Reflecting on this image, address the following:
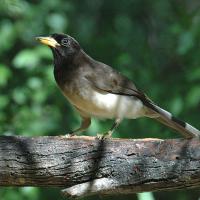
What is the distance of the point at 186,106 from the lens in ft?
23.4

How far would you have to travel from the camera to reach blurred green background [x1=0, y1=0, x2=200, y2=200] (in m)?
7.29

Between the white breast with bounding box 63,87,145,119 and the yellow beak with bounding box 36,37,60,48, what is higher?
the yellow beak with bounding box 36,37,60,48

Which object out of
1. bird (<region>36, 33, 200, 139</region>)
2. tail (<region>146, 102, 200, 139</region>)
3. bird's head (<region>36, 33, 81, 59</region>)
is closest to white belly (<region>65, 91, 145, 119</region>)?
bird (<region>36, 33, 200, 139</region>)

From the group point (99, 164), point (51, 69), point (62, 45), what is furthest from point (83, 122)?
point (99, 164)

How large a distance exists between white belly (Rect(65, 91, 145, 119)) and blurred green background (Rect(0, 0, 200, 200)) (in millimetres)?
441

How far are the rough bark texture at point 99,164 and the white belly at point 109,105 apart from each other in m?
1.05

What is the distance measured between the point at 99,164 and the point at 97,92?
149 cm

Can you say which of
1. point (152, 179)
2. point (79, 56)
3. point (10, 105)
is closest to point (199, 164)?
point (152, 179)

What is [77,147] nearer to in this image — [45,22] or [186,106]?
[186,106]

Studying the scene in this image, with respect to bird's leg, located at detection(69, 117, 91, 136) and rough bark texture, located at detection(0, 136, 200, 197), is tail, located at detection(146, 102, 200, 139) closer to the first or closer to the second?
bird's leg, located at detection(69, 117, 91, 136)

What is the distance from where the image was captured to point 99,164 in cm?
530

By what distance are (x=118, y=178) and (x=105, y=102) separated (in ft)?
4.91

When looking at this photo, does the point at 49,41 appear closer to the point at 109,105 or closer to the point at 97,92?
the point at 97,92

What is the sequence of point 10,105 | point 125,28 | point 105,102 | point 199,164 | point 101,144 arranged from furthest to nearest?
1. point 125,28
2. point 10,105
3. point 105,102
4. point 101,144
5. point 199,164
